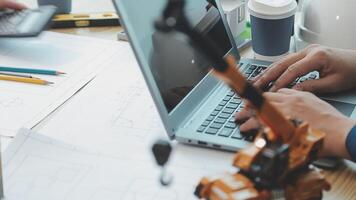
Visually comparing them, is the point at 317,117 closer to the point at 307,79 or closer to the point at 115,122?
the point at 307,79

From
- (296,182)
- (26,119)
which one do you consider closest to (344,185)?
(296,182)

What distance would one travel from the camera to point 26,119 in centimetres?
86

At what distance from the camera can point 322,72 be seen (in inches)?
33.8

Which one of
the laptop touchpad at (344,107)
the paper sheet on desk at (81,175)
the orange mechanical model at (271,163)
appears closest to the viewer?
the orange mechanical model at (271,163)

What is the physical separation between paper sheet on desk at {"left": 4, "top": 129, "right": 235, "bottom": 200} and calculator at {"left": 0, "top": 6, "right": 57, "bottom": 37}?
1.28ft

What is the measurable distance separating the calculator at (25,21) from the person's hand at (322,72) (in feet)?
1.65

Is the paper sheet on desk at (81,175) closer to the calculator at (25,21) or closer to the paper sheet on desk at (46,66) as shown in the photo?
the paper sheet on desk at (46,66)

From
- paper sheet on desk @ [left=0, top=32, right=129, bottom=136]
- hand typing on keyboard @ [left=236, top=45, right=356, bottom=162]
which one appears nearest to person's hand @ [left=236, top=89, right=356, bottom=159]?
hand typing on keyboard @ [left=236, top=45, right=356, bottom=162]

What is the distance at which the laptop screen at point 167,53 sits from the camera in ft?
2.48

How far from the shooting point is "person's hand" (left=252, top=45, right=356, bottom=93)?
2.75ft

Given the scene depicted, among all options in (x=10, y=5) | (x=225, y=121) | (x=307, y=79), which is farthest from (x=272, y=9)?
(x=10, y=5)

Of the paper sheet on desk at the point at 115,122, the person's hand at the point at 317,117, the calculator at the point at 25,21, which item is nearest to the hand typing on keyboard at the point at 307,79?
the person's hand at the point at 317,117

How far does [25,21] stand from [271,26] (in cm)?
52

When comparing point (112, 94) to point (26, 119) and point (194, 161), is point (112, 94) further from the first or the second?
point (194, 161)
